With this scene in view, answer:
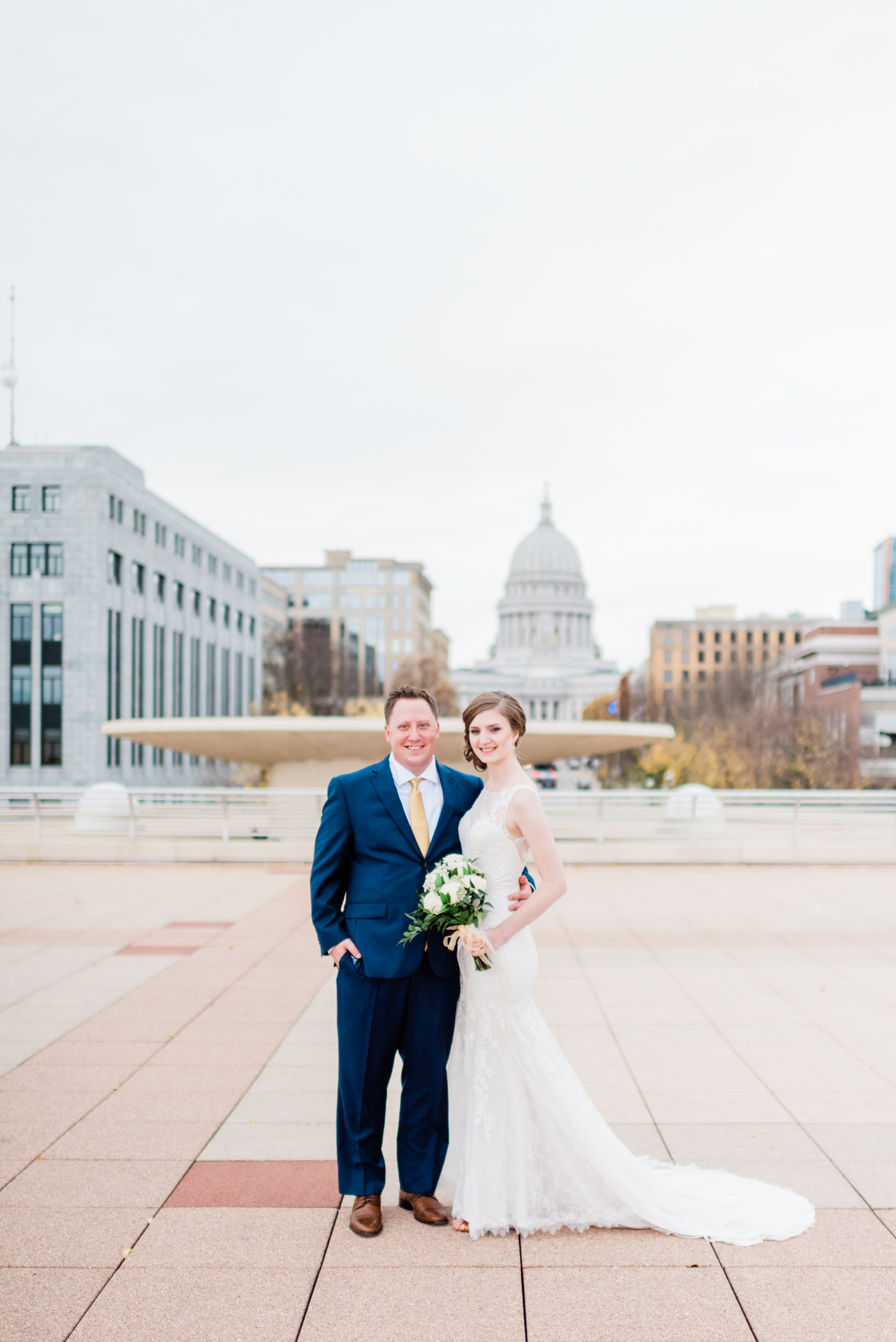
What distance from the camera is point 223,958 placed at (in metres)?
9.58

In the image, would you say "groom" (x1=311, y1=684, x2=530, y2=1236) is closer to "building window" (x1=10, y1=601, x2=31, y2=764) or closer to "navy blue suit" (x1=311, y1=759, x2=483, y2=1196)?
"navy blue suit" (x1=311, y1=759, x2=483, y2=1196)

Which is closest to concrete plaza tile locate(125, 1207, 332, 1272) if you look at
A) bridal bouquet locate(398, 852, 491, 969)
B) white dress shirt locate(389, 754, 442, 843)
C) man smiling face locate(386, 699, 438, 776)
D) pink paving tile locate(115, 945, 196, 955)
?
bridal bouquet locate(398, 852, 491, 969)

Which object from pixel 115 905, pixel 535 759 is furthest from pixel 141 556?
pixel 115 905

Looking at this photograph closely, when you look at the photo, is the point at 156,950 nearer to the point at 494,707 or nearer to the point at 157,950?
the point at 157,950

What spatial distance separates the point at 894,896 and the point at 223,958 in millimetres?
8537

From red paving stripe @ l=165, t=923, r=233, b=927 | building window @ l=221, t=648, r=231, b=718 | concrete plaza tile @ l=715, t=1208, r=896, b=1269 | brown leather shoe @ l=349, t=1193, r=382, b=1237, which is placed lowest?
red paving stripe @ l=165, t=923, r=233, b=927

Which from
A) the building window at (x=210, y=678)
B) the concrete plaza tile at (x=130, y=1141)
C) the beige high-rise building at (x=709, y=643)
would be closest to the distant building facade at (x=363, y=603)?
→ the beige high-rise building at (x=709, y=643)

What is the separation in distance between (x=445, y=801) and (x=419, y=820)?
0.47 ft

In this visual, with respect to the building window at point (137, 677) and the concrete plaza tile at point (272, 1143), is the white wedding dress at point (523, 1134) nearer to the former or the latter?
the concrete plaza tile at point (272, 1143)

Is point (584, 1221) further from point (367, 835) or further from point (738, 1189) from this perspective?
point (367, 835)

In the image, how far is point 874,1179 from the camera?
15.5 ft

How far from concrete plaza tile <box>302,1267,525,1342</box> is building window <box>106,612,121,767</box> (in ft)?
193

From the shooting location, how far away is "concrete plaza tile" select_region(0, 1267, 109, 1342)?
3.52 metres

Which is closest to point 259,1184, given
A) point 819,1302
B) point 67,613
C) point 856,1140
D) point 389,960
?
point 389,960
